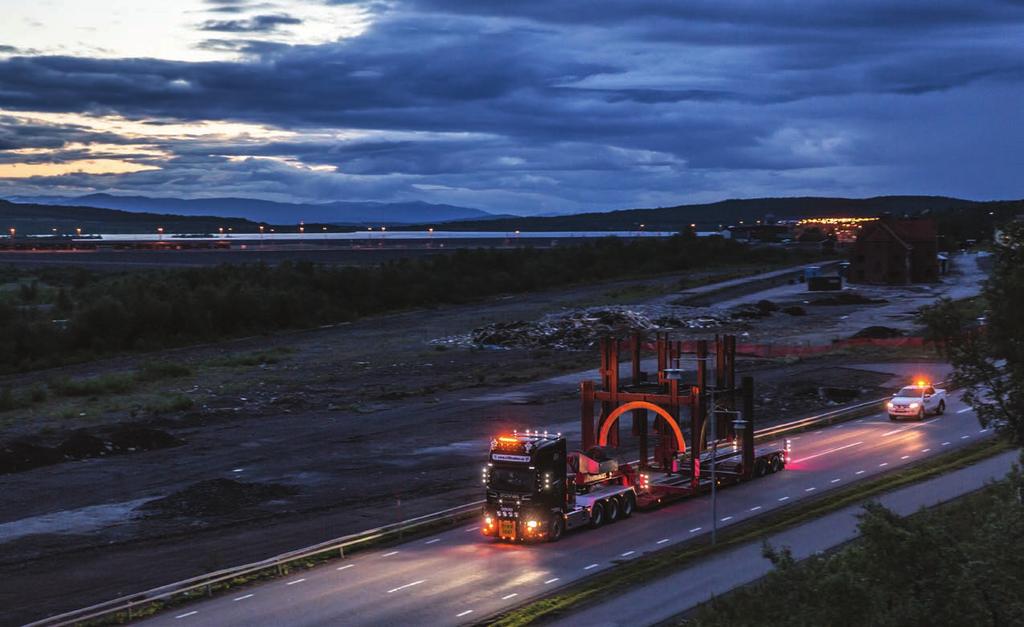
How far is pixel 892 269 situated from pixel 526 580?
5083 inches

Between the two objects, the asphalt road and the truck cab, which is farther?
the truck cab

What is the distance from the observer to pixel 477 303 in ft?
470

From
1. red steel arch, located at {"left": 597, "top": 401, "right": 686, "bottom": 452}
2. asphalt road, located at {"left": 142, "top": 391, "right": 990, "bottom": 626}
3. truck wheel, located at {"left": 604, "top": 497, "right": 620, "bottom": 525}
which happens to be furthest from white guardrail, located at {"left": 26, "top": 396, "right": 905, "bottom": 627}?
red steel arch, located at {"left": 597, "top": 401, "right": 686, "bottom": 452}

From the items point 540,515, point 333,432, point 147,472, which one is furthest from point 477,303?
point 540,515

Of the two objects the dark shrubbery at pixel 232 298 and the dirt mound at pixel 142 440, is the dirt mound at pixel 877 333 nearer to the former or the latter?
the dark shrubbery at pixel 232 298

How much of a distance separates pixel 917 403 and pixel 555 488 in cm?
2827

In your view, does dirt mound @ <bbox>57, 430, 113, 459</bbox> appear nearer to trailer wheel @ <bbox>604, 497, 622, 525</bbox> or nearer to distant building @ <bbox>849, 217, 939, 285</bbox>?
trailer wheel @ <bbox>604, 497, 622, 525</bbox>

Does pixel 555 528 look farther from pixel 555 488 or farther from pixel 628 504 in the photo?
pixel 628 504

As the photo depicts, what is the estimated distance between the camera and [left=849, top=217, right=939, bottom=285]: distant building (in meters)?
148

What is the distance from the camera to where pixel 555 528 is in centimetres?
3409

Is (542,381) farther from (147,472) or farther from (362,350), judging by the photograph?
(147,472)

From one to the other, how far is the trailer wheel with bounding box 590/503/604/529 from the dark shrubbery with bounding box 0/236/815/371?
65.5 metres

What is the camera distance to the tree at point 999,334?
88.9 ft

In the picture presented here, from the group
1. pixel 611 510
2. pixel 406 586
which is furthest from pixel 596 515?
pixel 406 586
